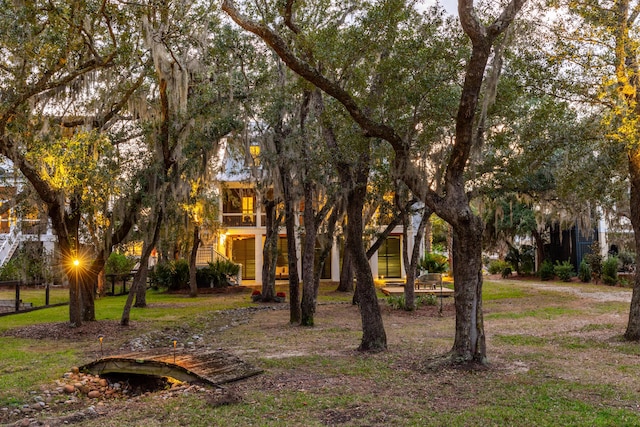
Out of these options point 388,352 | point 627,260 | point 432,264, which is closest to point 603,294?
point 627,260

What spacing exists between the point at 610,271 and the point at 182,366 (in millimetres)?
21625

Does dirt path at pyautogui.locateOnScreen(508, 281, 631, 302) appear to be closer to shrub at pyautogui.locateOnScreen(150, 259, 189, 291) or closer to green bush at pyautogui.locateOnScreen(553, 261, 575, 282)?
green bush at pyautogui.locateOnScreen(553, 261, 575, 282)

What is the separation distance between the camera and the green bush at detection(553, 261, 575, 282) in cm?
2673

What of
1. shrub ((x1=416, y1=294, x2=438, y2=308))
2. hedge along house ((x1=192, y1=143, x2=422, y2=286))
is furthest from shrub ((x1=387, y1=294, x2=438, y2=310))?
hedge along house ((x1=192, y1=143, x2=422, y2=286))

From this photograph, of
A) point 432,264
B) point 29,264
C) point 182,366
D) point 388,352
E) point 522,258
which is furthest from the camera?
point 522,258

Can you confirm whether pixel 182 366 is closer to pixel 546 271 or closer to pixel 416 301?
pixel 416 301

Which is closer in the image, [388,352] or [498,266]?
[388,352]

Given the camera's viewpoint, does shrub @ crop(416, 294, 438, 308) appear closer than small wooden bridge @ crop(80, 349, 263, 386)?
No

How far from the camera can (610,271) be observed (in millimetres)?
23547

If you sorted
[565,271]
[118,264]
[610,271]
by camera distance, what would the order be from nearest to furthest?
1. [118,264]
2. [610,271]
3. [565,271]

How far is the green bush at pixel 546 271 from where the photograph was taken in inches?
1114

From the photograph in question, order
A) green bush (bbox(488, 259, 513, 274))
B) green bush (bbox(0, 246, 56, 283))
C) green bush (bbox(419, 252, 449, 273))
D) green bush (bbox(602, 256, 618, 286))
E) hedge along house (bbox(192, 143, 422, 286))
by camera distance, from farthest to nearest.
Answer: green bush (bbox(488, 259, 513, 274))
green bush (bbox(419, 252, 449, 273))
hedge along house (bbox(192, 143, 422, 286))
green bush (bbox(602, 256, 618, 286))
green bush (bbox(0, 246, 56, 283))

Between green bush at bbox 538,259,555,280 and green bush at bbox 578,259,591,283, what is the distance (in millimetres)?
2443

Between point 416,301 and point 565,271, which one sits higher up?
point 565,271
